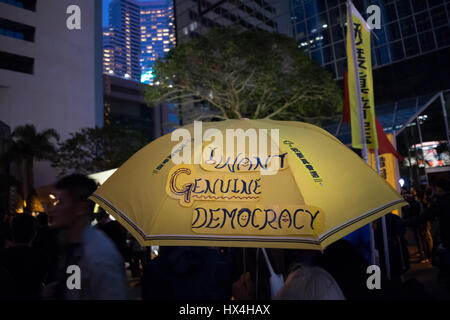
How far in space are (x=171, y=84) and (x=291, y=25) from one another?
19642 millimetres

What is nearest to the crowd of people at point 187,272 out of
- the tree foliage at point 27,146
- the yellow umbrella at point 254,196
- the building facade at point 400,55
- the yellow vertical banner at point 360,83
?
the yellow umbrella at point 254,196

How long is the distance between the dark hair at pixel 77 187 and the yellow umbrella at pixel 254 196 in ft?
0.41

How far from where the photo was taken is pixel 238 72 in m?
17.1

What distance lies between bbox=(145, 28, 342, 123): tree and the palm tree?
21.8 metres

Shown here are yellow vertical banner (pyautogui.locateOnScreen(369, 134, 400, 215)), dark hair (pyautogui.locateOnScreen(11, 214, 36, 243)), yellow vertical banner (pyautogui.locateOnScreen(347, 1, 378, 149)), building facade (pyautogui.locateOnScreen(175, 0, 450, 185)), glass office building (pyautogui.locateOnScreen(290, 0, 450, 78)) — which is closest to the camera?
dark hair (pyautogui.locateOnScreen(11, 214, 36, 243))

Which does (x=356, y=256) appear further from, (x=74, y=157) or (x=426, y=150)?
(x=74, y=157)

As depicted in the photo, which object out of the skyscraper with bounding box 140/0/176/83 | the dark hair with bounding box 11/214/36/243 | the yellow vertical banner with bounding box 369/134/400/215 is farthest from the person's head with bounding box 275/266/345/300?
the skyscraper with bounding box 140/0/176/83

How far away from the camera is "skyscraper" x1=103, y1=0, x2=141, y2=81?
140125mm

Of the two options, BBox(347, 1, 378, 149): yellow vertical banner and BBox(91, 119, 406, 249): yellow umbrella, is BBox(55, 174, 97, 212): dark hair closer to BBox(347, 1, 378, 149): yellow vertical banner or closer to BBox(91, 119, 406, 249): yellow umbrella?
BBox(91, 119, 406, 249): yellow umbrella

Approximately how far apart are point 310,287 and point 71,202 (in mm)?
1979

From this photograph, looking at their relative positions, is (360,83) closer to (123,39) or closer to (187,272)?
(187,272)

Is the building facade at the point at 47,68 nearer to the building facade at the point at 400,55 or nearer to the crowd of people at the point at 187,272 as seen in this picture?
the building facade at the point at 400,55

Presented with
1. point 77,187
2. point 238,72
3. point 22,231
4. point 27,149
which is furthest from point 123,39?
point 77,187

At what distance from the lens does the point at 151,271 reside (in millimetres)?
2438
